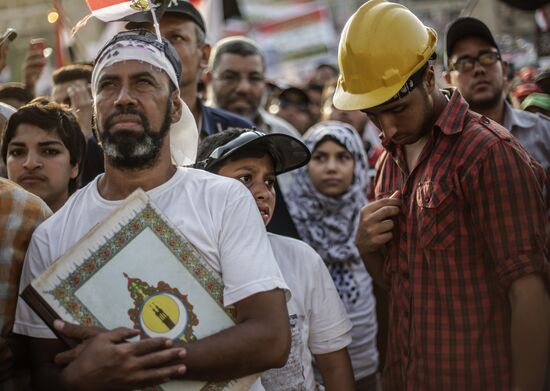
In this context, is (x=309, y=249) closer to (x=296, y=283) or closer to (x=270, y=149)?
(x=296, y=283)

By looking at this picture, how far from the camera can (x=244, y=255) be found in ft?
8.22

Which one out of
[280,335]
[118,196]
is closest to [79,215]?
[118,196]

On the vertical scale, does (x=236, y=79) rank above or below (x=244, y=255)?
above

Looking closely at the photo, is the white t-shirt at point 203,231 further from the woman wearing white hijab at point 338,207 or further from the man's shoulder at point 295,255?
the woman wearing white hijab at point 338,207

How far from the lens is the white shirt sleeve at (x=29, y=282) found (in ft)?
8.42

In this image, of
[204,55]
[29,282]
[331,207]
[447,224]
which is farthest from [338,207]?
[29,282]

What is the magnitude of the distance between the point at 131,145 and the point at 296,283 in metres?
0.93

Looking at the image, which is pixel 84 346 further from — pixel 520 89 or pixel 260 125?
pixel 520 89

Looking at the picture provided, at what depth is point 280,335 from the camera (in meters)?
2.44

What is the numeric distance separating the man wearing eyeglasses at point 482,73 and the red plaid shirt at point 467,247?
1478 mm

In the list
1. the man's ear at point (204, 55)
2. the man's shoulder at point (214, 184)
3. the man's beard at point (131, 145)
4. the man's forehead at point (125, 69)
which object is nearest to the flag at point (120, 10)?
the man's forehead at point (125, 69)

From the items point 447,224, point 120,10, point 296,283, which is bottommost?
point 296,283

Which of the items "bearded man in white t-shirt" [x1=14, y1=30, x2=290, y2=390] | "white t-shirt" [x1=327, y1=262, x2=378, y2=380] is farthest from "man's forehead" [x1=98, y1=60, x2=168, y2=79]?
"white t-shirt" [x1=327, y1=262, x2=378, y2=380]

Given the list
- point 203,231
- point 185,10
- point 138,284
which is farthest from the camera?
point 185,10
